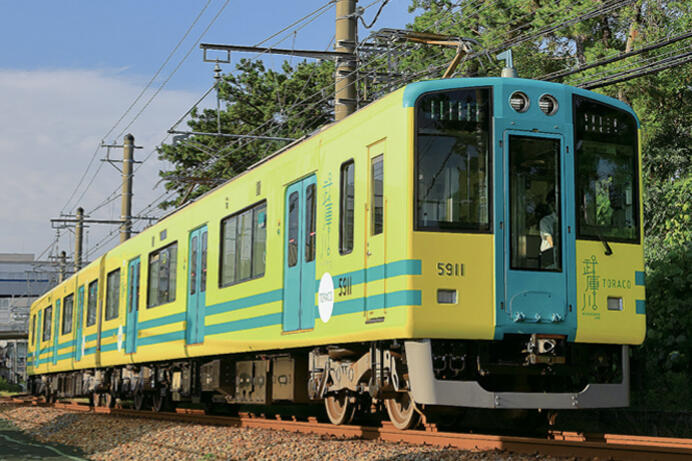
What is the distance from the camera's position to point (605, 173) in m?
9.25

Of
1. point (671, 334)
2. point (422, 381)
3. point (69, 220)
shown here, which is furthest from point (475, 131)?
point (69, 220)

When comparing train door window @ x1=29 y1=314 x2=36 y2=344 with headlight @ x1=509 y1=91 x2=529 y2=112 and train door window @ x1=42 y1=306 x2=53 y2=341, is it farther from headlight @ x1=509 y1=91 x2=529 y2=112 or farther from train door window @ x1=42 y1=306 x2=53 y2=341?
headlight @ x1=509 y1=91 x2=529 y2=112

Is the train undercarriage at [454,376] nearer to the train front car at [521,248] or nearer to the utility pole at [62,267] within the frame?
the train front car at [521,248]

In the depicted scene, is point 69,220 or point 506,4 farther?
point 69,220

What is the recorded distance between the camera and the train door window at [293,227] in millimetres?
10773

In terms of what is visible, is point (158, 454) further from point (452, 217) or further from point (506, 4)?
point (506, 4)

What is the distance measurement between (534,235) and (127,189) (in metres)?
22.5

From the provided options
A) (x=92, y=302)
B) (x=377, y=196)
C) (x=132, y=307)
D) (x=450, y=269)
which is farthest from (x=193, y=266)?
(x=92, y=302)

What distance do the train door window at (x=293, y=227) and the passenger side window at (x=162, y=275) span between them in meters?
4.80

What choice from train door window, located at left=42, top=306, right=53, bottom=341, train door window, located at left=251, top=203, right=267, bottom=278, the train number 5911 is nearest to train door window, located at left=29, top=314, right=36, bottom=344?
train door window, located at left=42, top=306, right=53, bottom=341

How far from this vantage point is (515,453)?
7.84 meters

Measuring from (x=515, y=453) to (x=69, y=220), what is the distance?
3274cm

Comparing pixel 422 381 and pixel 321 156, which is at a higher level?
pixel 321 156

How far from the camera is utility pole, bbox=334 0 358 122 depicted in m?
14.8
